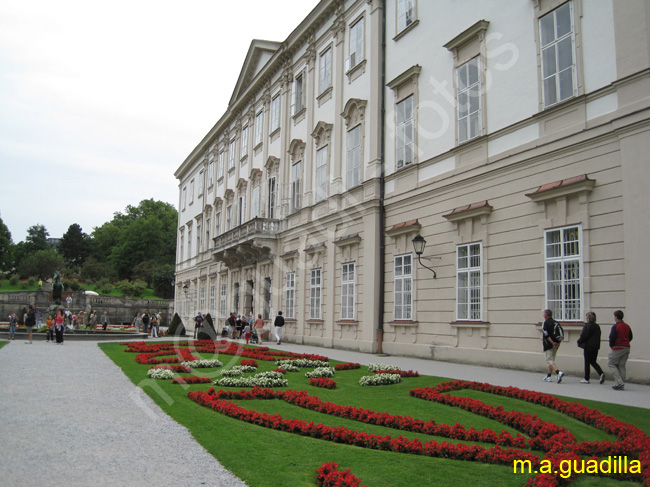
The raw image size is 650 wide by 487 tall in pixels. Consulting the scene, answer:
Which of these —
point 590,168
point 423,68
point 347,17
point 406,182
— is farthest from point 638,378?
point 347,17

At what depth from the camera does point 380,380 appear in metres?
12.7

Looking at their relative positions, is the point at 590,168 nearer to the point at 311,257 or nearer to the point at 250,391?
the point at 250,391

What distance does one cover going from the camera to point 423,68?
19.9 metres

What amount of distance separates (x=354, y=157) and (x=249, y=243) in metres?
10.6

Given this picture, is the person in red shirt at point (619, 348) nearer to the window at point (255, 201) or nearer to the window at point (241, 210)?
the window at point (255, 201)

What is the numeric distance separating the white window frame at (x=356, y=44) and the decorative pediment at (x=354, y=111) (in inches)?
73.2

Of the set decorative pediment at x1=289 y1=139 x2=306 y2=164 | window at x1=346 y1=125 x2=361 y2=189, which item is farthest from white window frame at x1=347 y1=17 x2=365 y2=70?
decorative pediment at x1=289 y1=139 x2=306 y2=164

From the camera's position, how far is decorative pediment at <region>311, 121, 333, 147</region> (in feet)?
86.5

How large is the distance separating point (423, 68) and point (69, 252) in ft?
386

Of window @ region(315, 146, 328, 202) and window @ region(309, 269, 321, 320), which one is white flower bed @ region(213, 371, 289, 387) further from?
window @ region(315, 146, 328, 202)

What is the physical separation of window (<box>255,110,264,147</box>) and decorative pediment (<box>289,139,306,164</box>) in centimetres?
625

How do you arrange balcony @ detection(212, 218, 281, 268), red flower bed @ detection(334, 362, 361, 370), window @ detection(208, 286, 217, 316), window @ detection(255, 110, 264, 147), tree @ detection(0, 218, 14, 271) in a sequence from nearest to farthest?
red flower bed @ detection(334, 362, 361, 370) → balcony @ detection(212, 218, 281, 268) → window @ detection(255, 110, 264, 147) → window @ detection(208, 286, 217, 316) → tree @ detection(0, 218, 14, 271)

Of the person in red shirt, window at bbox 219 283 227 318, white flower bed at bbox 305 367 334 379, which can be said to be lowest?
white flower bed at bbox 305 367 334 379

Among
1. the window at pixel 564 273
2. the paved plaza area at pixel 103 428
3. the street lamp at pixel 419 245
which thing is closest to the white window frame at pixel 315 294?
the street lamp at pixel 419 245
